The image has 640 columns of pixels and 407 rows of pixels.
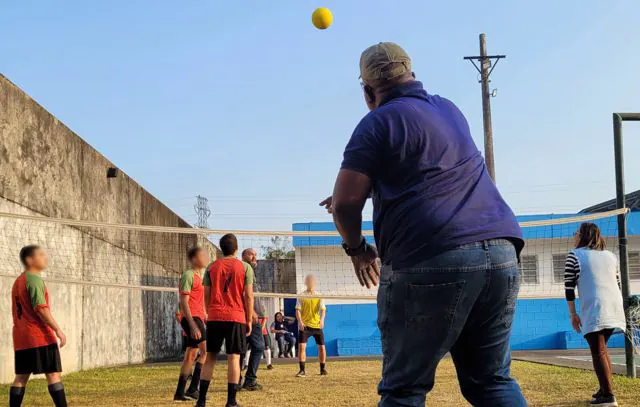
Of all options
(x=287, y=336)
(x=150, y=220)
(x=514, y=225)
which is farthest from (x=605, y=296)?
(x=287, y=336)

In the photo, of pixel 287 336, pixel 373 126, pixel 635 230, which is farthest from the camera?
pixel 635 230

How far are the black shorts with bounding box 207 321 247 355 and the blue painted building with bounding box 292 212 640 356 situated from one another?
18.6 meters

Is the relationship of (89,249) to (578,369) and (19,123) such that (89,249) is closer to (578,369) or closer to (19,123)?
(19,123)

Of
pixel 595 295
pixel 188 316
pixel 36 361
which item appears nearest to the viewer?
pixel 36 361

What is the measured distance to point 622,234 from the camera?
9.52 m

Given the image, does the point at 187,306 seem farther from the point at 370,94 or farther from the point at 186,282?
the point at 370,94

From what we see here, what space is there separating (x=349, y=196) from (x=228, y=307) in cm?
486

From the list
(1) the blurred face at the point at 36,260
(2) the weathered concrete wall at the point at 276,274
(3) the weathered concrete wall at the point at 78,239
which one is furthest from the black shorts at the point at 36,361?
(2) the weathered concrete wall at the point at 276,274

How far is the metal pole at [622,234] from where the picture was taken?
927 centimetres

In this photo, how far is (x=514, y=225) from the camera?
10.1ft

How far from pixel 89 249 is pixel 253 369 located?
257 inches

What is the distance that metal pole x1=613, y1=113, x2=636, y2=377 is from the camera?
9266mm

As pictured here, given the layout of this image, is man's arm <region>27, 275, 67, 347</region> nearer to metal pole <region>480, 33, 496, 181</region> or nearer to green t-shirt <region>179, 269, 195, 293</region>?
green t-shirt <region>179, 269, 195, 293</region>

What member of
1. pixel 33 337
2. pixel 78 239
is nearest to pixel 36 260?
pixel 33 337
